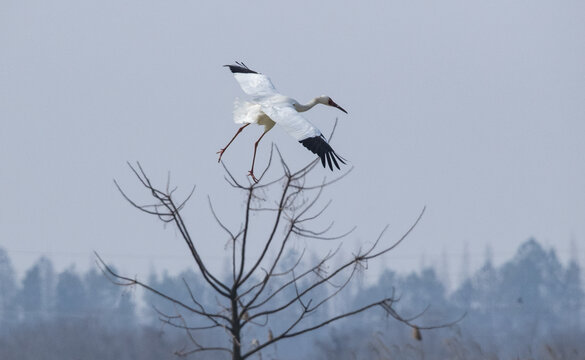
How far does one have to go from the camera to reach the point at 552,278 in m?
74.6

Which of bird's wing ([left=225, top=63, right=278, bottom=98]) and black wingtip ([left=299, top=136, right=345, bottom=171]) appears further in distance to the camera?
bird's wing ([left=225, top=63, right=278, bottom=98])

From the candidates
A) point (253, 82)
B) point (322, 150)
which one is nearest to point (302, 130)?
point (322, 150)

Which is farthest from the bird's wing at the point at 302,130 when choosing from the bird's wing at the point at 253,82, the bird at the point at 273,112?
the bird's wing at the point at 253,82

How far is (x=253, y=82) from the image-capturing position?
966 centimetres

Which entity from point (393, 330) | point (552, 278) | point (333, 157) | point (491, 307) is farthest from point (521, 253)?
point (333, 157)

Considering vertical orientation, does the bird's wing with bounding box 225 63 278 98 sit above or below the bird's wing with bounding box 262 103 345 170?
above

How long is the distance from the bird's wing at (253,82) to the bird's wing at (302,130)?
0.62 meters

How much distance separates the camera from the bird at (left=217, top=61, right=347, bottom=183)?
7.67 metres

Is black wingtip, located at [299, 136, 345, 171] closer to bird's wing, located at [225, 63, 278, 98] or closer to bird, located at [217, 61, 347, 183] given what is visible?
bird, located at [217, 61, 347, 183]

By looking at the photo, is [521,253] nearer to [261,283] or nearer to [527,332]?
[527,332]

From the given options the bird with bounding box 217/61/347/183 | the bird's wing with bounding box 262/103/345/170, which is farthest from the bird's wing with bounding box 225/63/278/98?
the bird's wing with bounding box 262/103/345/170

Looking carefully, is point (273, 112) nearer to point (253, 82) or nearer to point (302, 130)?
point (302, 130)

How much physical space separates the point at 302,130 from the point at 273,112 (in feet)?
1.72

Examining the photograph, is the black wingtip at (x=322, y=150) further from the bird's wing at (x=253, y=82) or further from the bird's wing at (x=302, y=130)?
the bird's wing at (x=253, y=82)
